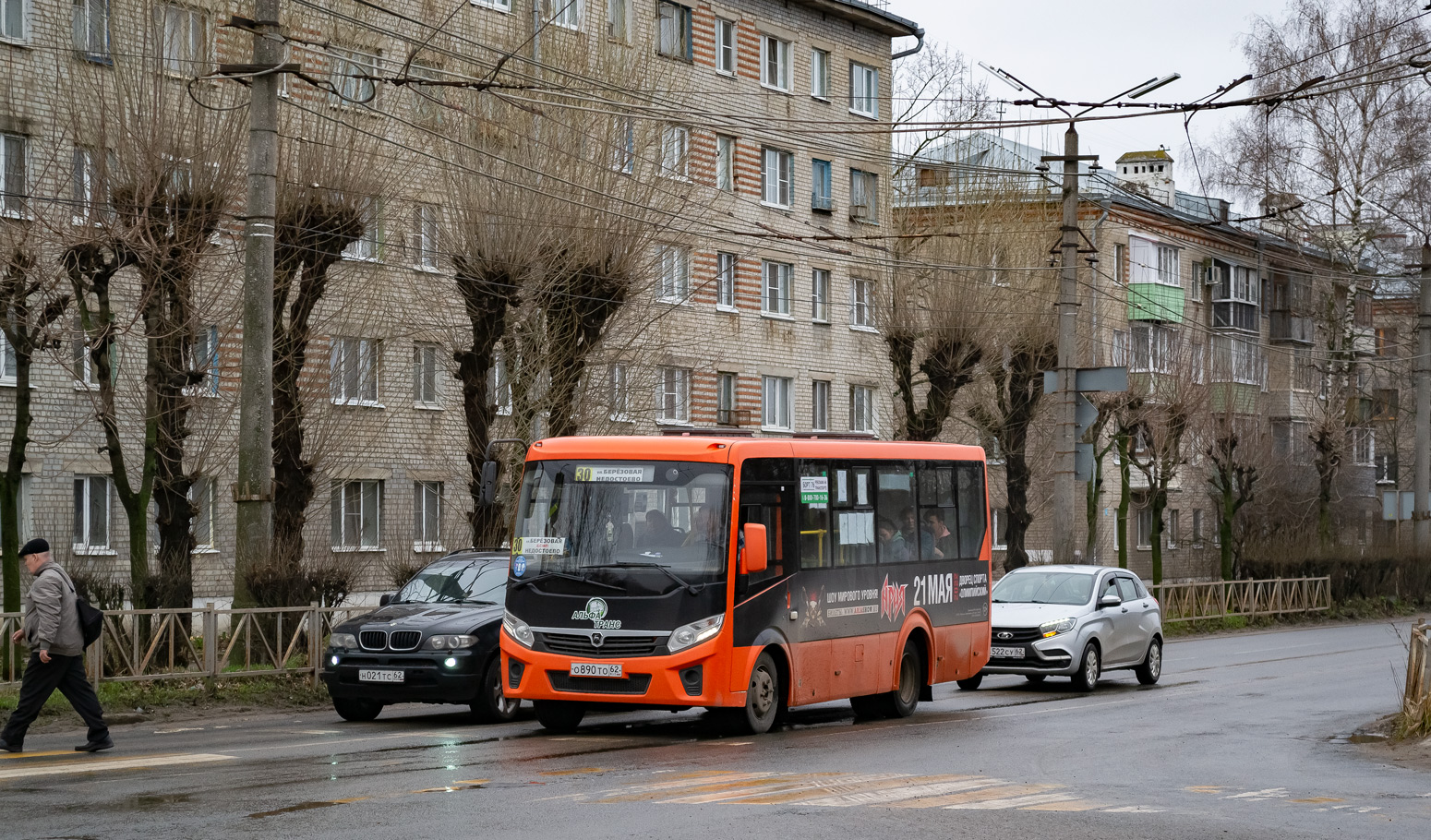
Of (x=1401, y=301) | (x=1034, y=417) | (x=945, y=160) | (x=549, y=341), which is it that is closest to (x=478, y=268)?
(x=549, y=341)

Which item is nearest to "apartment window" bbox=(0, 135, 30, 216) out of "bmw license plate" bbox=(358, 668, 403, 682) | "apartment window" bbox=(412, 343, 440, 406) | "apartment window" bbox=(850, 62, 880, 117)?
"bmw license plate" bbox=(358, 668, 403, 682)

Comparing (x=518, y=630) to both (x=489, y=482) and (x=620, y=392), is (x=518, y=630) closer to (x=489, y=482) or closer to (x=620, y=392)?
(x=489, y=482)

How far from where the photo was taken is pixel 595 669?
1499 cm

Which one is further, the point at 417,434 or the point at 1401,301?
the point at 1401,301

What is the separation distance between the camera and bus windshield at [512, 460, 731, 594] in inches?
595

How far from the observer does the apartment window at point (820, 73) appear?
162ft

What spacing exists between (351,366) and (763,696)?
50.7 feet

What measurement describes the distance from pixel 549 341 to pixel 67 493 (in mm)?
9391

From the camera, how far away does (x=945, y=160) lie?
132 feet

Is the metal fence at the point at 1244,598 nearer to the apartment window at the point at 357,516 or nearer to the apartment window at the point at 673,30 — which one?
the apartment window at the point at 357,516

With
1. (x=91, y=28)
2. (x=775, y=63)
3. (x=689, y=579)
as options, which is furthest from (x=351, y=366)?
(x=775, y=63)

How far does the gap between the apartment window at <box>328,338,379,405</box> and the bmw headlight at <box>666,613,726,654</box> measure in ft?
45.2

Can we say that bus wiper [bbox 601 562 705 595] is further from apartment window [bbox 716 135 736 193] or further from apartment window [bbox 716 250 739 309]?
apartment window [bbox 716 135 736 193]

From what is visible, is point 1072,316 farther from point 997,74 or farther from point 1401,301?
point 1401,301
